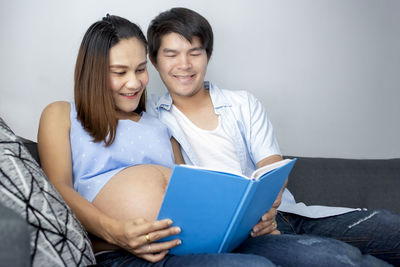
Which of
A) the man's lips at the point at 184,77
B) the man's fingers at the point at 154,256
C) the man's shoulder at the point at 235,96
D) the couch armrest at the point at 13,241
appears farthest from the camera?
the man's shoulder at the point at 235,96

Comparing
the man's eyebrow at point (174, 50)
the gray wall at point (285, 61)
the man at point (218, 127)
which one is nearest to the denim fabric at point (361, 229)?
the man at point (218, 127)

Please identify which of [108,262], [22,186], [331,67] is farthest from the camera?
[331,67]

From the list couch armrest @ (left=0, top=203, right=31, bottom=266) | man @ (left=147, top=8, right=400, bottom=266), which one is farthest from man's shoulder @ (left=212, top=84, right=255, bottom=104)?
couch armrest @ (left=0, top=203, right=31, bottom=266)

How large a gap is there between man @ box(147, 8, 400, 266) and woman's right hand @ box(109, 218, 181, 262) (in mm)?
705

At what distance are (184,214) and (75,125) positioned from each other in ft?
2.00

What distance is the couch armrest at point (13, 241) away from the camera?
750 mm

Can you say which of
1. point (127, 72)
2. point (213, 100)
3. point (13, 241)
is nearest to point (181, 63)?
point (213, 100)

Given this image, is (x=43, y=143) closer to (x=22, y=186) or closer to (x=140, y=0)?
(x=22, y=186)

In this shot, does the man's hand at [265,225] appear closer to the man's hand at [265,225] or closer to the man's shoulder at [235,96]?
the man's hand at [265,225]

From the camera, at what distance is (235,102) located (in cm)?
212

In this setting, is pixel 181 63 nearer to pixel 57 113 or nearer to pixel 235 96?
pixel 235 96

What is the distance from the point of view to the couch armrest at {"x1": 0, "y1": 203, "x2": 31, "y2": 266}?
750 millimetres

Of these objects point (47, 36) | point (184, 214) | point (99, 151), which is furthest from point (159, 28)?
point (184, 214)

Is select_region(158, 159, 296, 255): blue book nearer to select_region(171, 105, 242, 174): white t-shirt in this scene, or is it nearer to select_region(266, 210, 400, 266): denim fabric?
select_region(266, 210, 400, 266): denim fabric
